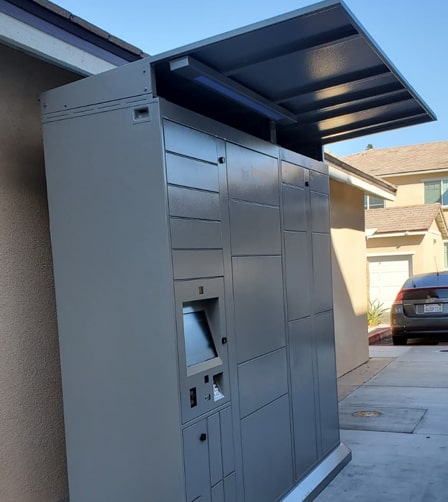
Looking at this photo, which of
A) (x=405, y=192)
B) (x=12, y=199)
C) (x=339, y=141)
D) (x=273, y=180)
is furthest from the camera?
(x=405, y=192)

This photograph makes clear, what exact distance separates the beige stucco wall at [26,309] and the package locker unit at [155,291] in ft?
0.85

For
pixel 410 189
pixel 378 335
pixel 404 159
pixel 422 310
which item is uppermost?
pixel 404 159

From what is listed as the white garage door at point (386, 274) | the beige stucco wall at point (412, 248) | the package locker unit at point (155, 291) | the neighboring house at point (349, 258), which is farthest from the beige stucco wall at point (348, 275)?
the beige stucco wall at point (412, 248)

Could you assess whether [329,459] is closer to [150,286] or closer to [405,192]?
[150,286]

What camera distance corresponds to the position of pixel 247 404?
3.01 m

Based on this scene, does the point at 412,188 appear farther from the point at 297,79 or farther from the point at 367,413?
the point at 297,79

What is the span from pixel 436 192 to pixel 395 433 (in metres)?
18.1

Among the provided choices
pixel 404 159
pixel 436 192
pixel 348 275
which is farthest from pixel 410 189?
pixel 348 275

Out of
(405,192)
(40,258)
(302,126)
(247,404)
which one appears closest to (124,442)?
(247,404)

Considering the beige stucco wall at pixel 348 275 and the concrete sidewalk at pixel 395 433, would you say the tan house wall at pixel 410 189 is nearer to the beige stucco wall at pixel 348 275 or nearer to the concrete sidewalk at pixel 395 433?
the beige stucco wall at pixel 348 275

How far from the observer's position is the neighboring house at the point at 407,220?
1702 centimetres

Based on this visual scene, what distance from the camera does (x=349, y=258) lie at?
8.06 meters

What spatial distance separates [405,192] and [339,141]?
17.8m

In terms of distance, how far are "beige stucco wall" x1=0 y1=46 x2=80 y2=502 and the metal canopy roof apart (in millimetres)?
775
